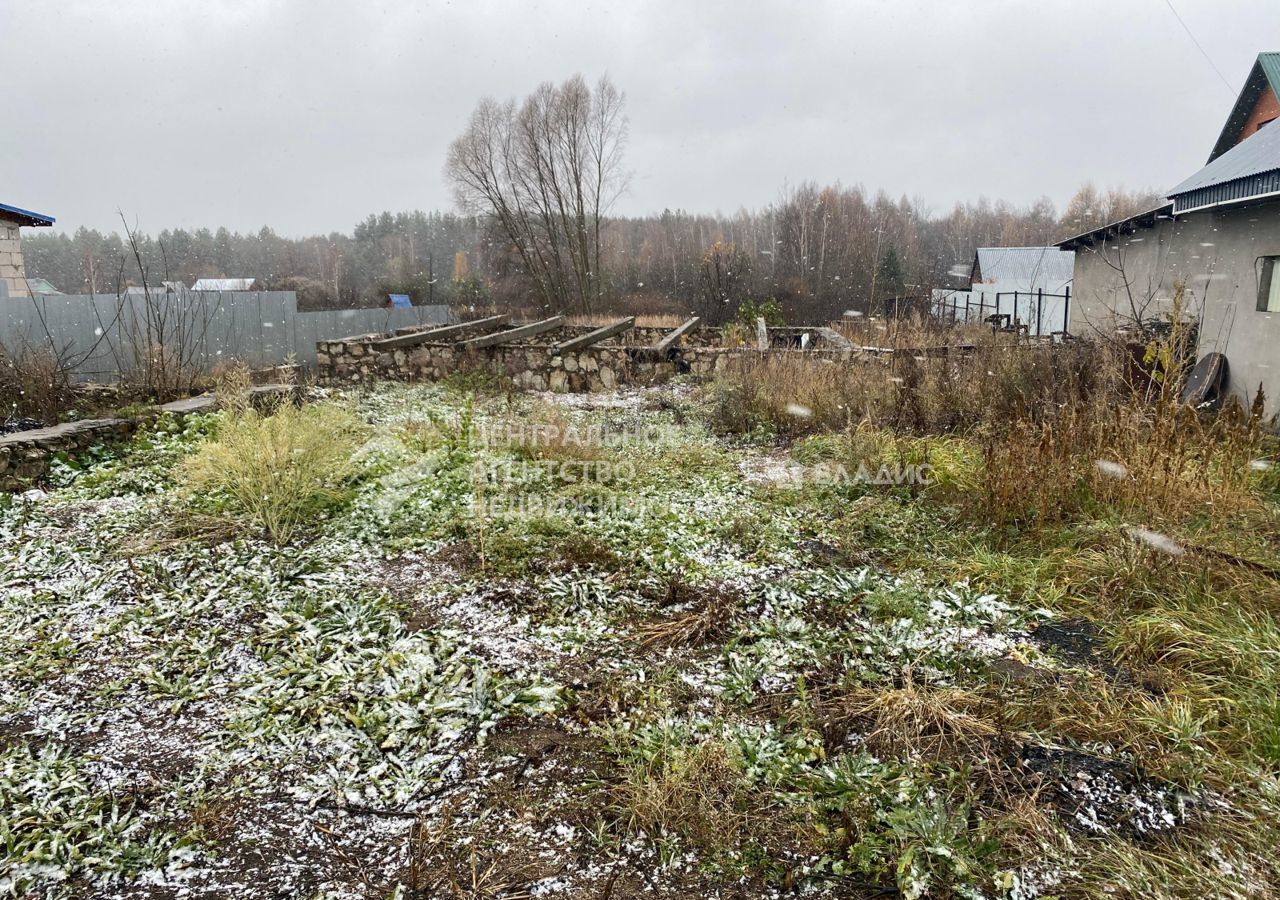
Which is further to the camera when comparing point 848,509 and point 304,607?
point 848,509

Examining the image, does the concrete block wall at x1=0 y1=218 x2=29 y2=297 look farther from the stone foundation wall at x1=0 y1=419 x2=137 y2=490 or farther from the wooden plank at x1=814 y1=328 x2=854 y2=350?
the wooden plank at x1=814 y1=328 x2=854 y2=350

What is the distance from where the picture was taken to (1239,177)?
22.7 ft

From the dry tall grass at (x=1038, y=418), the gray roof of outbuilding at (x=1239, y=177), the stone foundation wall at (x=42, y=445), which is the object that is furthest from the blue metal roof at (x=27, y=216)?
the gray roof of outbuilding at (x=1239, y=177)

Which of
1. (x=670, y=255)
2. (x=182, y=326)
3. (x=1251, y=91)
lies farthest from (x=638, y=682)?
(x=670, y=255)

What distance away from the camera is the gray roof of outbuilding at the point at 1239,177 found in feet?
22.0

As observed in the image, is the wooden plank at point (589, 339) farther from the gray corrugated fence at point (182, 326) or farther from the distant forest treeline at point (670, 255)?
the distant forest treeline at point (670, 255)

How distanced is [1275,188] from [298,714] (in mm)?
9043

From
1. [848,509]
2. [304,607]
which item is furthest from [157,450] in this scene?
[848,509]

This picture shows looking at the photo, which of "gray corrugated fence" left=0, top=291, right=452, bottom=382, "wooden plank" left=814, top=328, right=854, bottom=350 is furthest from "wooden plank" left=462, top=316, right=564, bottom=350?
"wooden plank" left=814, top=328, right=854, bottom=350

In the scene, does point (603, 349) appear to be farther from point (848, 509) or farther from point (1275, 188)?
point (1275, 188)

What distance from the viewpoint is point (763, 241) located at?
49438mm

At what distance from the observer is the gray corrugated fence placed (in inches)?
416

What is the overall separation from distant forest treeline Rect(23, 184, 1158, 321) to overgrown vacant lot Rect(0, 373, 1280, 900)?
18957 mm

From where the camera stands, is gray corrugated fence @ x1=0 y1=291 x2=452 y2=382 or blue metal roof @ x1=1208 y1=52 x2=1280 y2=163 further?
blue metal roof @ x1=1208 y1=52 x2=1280 y2=163
